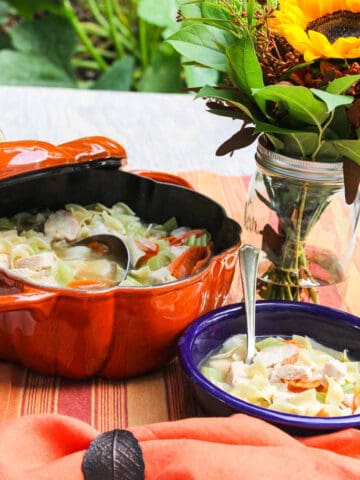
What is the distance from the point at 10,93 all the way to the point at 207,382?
160 cm

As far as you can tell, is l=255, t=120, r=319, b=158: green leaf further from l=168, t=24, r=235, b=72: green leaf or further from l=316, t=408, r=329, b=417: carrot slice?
l=316, t=408, r=329, b=417: carrot slice

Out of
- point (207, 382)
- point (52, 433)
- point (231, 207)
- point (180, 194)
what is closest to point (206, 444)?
point (207, 382)

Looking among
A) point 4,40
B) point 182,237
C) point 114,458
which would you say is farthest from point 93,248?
point 4,40

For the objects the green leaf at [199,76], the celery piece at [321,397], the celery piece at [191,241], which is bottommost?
the green leaf at [199,76]

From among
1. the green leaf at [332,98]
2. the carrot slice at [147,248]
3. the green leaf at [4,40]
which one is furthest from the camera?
the green leaf at [4,40]

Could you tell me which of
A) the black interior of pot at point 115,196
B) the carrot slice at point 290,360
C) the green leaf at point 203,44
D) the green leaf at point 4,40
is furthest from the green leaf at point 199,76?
the carrot slice at point 290,360

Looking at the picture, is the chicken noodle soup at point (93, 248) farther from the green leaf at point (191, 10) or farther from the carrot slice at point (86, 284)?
the green leaf at point (191, 10)

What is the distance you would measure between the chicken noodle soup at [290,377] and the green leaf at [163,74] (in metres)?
2.28

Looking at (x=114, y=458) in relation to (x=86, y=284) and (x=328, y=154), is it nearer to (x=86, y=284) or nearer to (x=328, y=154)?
(x=86, y=284)

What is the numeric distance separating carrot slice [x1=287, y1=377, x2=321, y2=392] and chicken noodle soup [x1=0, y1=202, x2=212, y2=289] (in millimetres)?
293

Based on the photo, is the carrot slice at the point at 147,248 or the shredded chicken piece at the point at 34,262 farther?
the carrot slice at the point at 147,248

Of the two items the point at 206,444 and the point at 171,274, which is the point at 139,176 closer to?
the point at 171,274

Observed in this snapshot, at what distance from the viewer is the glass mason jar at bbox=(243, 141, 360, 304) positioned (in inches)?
51.8

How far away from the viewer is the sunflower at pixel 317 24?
1170 millimetres
